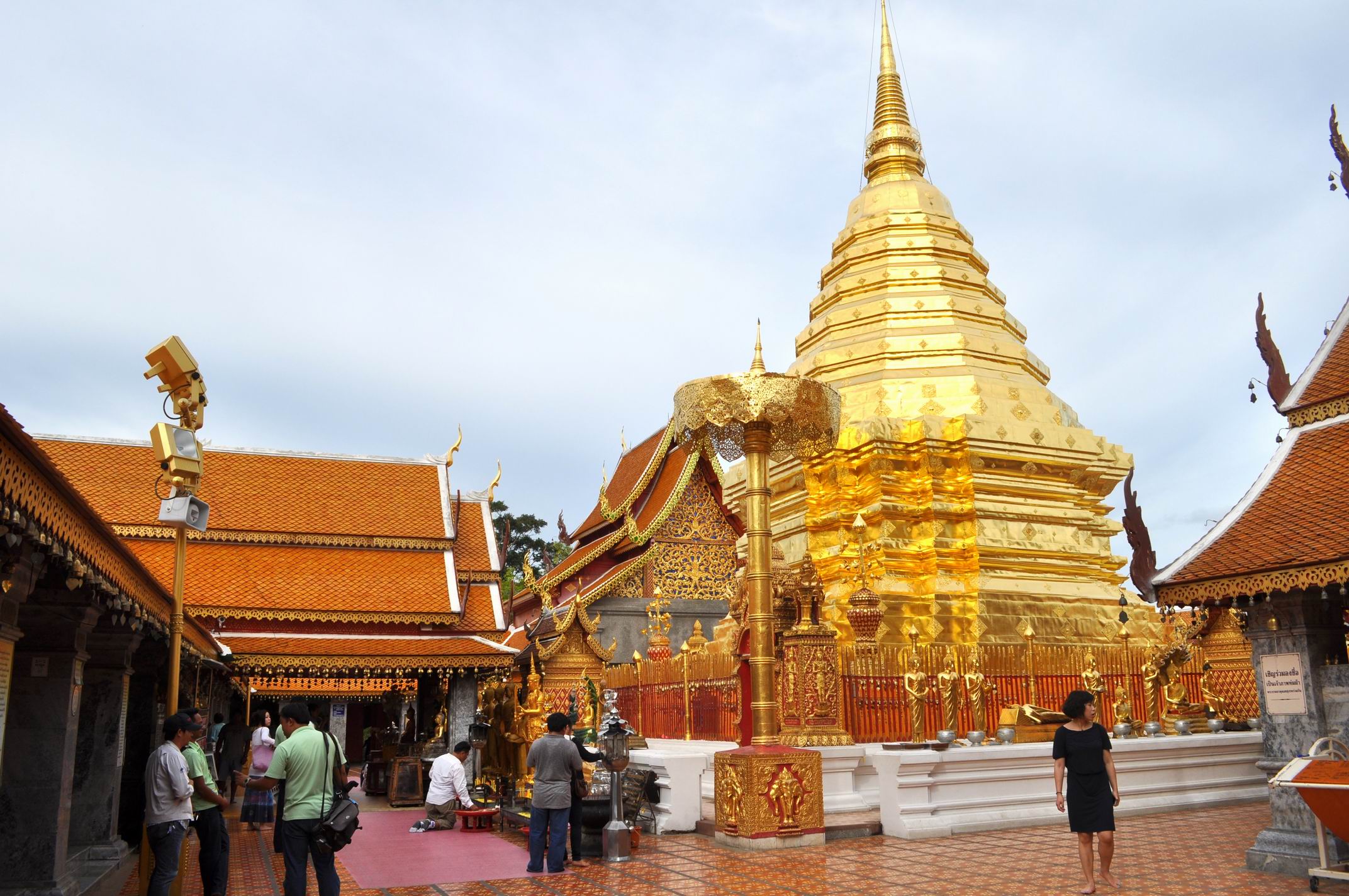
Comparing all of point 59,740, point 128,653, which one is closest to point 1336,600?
point 59,740

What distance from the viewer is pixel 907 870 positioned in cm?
727

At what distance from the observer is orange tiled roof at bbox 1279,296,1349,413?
24.4 ft

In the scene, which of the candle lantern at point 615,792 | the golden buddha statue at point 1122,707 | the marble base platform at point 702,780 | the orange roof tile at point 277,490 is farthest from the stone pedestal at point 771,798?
the orange roof tile at point 277,490

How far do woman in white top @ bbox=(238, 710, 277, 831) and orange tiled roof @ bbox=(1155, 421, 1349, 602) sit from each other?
9275 millimetres

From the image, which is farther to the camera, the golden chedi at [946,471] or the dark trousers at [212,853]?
the golden chedi at [946,471]

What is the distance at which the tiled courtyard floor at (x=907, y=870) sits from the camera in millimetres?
6578

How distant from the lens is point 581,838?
27.5 feet

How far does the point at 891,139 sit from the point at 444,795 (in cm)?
1224

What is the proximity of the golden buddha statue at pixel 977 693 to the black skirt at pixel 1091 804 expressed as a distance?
345cm

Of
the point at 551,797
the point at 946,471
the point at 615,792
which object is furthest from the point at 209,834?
→ the point at 946,471

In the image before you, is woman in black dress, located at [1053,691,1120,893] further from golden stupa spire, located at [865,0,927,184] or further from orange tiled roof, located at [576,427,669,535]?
orange tiled roof, located at [576,427,669,535]

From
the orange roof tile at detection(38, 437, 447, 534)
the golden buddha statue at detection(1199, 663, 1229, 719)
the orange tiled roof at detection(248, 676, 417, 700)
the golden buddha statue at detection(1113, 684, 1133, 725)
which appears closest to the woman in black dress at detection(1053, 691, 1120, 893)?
the golden buddha statue at detection(1113, 684, 1133, 725)

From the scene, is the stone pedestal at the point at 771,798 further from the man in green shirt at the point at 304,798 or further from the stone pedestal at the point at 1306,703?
the man in green shirt at the point at 304,798

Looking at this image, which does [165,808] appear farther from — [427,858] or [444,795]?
[444,795]
